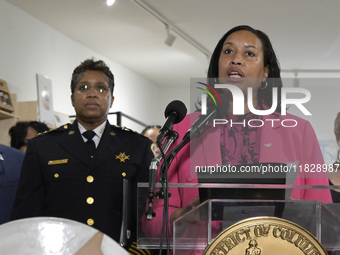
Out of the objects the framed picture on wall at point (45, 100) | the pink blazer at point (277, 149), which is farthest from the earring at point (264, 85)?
the framed picture on wall at point (45, 100)

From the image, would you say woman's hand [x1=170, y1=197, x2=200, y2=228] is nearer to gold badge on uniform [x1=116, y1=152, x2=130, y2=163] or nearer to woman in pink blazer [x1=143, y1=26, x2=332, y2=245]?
woman in pink blazer [x1=143, y1=26, x2=332, y2=245]

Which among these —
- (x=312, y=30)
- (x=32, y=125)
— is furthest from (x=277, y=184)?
(x=312, y=30)

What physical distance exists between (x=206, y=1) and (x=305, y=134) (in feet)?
19.7

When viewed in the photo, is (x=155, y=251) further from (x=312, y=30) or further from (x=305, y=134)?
(x=312, y=30)

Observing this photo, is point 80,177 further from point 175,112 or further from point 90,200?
point 175,112

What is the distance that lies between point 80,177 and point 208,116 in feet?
3.41

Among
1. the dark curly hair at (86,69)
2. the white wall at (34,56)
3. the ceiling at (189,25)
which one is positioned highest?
the ceiling at (189,25)

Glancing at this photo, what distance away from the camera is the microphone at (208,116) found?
1543 mm

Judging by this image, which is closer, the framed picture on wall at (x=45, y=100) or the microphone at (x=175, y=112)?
the microphone at (x=175, y=112)

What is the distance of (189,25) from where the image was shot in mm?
8430

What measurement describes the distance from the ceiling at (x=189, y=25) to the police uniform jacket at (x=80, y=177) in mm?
5015

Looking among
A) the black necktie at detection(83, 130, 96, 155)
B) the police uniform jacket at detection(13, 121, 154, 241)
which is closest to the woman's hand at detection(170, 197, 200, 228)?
the police uniform jacket at detection(13, 121, 154, 241)

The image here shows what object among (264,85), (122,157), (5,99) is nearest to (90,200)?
(122,157)

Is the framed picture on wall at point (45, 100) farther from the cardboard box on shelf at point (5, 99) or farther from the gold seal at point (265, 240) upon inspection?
the gold seal at point (265, 240)
